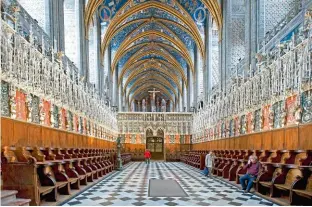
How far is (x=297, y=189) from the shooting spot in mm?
6602

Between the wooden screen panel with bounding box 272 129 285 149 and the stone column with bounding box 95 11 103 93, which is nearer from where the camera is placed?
the wooden screen panel with bounding box 272 129 285 149

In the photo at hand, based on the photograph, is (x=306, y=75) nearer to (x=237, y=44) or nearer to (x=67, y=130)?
(x=67, y=130)

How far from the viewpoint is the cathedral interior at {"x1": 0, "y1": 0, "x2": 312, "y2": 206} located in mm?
7402

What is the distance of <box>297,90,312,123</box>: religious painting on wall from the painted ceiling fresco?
720 inches

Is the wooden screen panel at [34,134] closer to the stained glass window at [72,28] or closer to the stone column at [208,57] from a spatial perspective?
the stained glass window at [72,28]

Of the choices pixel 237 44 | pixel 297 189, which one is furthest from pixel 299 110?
pixel 237 44

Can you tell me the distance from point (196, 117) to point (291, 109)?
20.7 metres

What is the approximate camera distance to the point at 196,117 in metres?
30.8

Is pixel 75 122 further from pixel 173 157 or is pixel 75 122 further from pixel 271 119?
pixel 173 157

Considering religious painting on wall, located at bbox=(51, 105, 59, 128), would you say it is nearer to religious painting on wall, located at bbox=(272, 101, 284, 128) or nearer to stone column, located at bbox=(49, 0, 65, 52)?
stone column, located at bbox=(49, 0, 65, 52)

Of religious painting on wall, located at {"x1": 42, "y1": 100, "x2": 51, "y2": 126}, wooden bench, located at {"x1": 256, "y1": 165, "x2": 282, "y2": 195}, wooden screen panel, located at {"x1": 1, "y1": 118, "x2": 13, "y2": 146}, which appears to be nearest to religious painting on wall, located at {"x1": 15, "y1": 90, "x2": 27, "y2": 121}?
wooden screen panel, located at {"x1": 1, "y1": 118, "x2": 13, "y2": 146}

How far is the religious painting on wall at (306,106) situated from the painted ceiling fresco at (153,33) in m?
A: 18.3

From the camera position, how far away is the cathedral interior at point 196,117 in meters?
7.40

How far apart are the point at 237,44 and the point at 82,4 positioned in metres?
10.1
